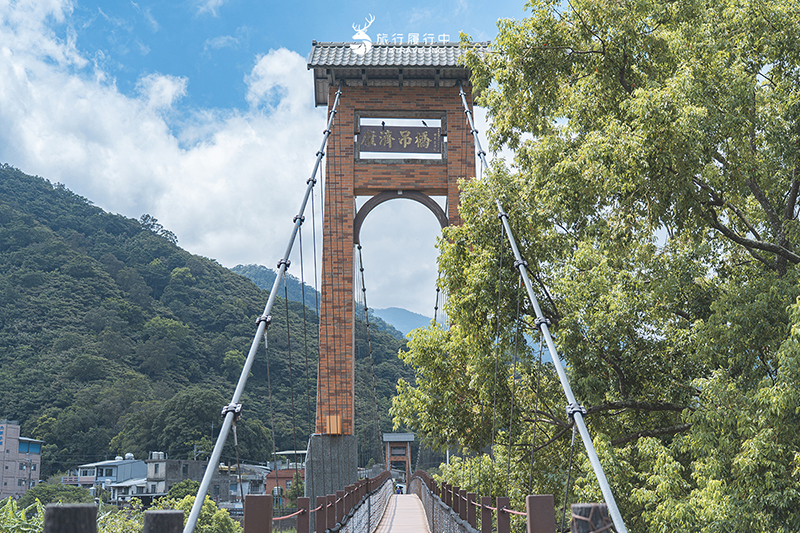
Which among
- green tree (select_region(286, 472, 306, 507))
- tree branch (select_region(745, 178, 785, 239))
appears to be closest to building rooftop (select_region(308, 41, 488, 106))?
green tree (select_region(286, 472, 306, 507))

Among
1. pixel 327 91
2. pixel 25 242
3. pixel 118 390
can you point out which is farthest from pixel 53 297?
pixel 327 91

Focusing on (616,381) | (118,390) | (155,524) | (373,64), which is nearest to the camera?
(155,524)

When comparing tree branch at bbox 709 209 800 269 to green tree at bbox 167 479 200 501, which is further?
green tree at bbox 167 479 200 501

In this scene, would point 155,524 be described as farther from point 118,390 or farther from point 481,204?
point 118,390

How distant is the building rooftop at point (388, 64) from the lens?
1159 centimetres

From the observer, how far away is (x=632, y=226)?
17.4ft

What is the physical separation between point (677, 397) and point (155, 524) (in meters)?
5.10

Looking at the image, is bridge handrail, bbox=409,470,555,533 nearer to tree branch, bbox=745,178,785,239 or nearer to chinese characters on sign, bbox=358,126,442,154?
tree branch, bbox=745,178,785,239

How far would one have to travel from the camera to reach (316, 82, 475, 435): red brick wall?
1152cm

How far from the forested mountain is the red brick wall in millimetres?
11978

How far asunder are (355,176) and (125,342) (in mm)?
29503

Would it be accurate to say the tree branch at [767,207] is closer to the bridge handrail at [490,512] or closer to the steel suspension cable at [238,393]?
the bridge handrail at [490,512]

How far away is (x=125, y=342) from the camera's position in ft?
122

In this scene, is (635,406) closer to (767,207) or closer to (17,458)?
(767,207)
